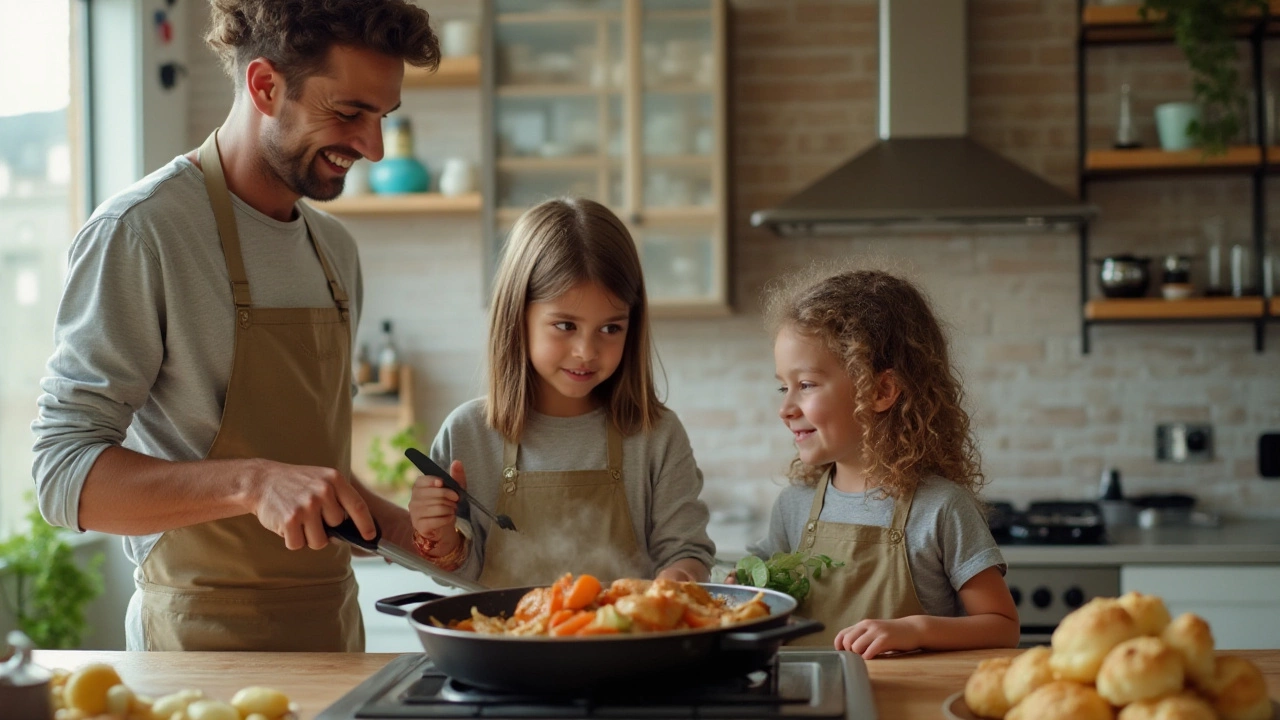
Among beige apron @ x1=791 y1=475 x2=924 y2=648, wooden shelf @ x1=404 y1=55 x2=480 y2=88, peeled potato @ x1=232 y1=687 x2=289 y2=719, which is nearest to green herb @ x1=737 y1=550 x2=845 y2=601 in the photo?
beige apron @ x1=791 y1=475 x2=924 y2=648

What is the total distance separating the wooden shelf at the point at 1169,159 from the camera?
3.41 metres

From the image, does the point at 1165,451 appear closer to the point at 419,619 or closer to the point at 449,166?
the point at 449,166

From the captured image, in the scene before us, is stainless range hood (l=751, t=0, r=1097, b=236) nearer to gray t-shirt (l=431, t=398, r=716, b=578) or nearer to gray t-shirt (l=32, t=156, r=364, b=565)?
gray t-shirt (l=431, t=398, r=716, b=578)

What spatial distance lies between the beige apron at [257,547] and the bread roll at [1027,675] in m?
1.02

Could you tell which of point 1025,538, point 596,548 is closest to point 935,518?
point 596,548

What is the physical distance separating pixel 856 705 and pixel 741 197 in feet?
9.28

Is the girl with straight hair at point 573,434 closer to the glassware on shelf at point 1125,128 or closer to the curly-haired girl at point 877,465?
the curly-haired girl at point 877,465

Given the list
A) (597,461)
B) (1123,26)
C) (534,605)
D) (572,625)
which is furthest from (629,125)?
(572,625)

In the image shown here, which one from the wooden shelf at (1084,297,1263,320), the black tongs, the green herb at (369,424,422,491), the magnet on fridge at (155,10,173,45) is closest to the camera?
the black tongs

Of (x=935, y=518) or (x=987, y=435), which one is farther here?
(x=987, y=435)

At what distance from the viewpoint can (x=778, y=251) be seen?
12.4 feet

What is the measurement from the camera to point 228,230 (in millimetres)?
1688

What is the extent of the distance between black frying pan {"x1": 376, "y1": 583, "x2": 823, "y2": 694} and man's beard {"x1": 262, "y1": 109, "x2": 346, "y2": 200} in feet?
2.72

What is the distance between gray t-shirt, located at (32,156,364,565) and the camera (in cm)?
149
